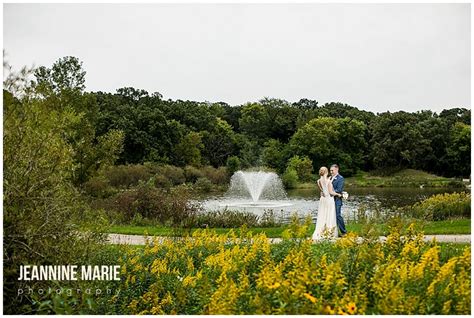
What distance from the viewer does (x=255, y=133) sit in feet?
78.2

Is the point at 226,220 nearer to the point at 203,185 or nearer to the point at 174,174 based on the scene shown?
the point at 174,174

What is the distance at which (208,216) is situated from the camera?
14.7 metres

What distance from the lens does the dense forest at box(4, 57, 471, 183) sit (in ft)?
52.2

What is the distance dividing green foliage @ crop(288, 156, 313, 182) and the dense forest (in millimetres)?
114

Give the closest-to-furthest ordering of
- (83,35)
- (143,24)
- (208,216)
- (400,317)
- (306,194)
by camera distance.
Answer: (400,317)
(143,24)
(83,35)
(208,216)
(306,194)

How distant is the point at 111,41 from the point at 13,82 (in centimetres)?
251

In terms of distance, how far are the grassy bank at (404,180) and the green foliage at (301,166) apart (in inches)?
73.6

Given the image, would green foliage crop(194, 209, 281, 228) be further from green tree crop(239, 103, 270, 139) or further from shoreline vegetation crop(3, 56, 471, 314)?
green tree crop(239, 103, 270, 139)

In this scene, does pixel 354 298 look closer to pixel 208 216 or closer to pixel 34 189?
pixel 34 189

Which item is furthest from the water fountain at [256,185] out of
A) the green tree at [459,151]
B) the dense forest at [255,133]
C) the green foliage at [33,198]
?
the green foliage at [33,198]

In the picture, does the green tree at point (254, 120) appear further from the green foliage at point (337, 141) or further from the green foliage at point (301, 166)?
the green foliage at point (337, 141)

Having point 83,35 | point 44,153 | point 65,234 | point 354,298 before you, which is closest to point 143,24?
point 83,35

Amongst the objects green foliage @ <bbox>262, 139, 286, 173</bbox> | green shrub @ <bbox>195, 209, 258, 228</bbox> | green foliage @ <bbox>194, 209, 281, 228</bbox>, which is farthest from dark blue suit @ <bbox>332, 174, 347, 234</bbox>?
green foliage @ <bbox>262, 139, 286, 173</bbox>

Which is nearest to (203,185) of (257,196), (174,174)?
(174,174)
